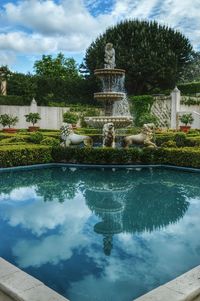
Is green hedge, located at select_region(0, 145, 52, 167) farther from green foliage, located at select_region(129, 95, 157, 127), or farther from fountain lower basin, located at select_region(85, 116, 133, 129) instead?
green foliage, located at select_region(129, 95, 157, 127)

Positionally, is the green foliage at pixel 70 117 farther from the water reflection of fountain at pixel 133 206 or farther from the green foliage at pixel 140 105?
the water reflection of fountain at pixel 133 206

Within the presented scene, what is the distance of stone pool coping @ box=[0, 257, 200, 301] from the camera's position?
324 cm

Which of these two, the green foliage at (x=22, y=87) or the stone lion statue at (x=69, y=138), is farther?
the green foliage at (x=22, y=87)

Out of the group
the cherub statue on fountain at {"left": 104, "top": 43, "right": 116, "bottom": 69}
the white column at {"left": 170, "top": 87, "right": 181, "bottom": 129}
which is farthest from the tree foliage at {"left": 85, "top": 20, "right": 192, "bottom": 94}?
the cherub statue on fountain at {"left": 104, "top": 43, "right": 116, "bottom": 69}

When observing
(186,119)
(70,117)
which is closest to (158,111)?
(186,119)

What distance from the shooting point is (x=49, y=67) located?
4484 centimetres

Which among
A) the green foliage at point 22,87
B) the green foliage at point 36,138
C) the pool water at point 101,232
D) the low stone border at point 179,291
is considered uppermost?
the green foliage at point 22,87

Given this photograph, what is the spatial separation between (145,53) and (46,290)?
27.8 m

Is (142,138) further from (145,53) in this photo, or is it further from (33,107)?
(145,53)

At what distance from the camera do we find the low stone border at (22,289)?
10.6 ft

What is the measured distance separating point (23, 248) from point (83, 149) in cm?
761

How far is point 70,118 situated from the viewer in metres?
25.3

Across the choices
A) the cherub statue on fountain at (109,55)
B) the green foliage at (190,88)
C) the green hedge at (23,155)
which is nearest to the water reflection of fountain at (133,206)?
the green hedge at (23,155)

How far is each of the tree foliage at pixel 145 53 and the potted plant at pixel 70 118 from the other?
6054mm
